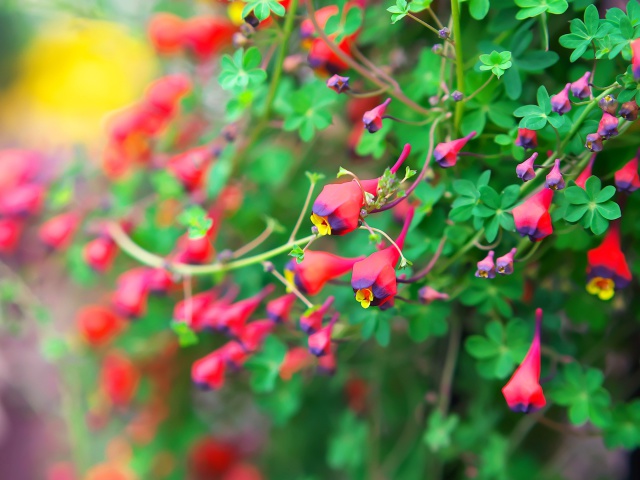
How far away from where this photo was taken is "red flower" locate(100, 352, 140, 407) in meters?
0.76

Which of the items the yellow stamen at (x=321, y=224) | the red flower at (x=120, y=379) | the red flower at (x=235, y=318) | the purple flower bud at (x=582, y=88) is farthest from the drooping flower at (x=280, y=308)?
the red flower at (x=120, y=379)

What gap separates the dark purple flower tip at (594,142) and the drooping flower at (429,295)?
0.13m

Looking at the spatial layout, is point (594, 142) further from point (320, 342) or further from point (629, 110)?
point (320, 342)

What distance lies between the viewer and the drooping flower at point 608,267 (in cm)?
43

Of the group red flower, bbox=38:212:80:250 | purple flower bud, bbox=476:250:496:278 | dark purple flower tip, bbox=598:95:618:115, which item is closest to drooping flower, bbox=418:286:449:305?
purple flower bud, bbox=476:250:496:278

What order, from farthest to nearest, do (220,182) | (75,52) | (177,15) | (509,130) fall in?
1. (75,52)
2. (177,15)
3. (220,182)
4. (509,130)

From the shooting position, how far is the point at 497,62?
391 mm

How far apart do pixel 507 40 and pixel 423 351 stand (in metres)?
0.30

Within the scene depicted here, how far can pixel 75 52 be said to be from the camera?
205cm

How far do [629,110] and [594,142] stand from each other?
24 mm

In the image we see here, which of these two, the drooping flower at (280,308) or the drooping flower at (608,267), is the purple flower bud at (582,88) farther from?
the drooping flower at (280,308)

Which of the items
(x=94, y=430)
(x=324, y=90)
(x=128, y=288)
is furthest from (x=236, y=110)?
(x=94, y=430)

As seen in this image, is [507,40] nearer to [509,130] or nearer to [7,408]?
[509,130]

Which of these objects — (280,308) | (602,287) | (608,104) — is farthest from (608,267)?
(280,308)
